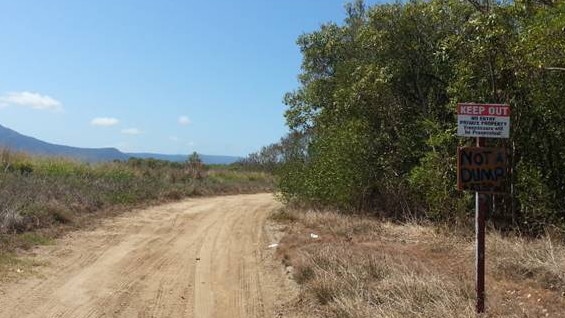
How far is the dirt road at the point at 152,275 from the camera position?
8883 millimetres

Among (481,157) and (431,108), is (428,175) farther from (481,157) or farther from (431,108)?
(481,157)

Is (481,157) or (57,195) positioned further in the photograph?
(57,195)

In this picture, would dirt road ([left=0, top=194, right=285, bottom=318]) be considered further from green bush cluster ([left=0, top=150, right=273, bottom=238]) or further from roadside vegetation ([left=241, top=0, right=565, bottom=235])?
roadside vegetation ([left=241, top=0, right=565, bottom=235])

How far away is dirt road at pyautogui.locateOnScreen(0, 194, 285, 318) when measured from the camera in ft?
29.1

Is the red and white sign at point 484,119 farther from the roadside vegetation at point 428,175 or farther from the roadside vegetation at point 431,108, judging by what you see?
the roadside vegetation at point 431,108

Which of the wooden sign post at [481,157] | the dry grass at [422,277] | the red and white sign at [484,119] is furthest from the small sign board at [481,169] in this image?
the dry grass at [422,277]

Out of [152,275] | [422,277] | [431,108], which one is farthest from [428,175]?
[152,275]

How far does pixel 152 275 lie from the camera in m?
11.2

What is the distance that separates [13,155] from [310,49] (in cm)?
1818

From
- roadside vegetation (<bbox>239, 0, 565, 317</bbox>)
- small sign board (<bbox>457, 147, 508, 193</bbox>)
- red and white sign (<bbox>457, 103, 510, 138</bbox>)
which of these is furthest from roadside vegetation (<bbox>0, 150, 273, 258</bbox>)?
red and white sign (<bbox>457, 103, 510, 138</bbox>)

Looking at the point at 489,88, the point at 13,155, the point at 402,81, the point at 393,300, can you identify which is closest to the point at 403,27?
the point at 402,81

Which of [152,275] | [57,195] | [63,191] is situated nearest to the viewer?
[152,275]

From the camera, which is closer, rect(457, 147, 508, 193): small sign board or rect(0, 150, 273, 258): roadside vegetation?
rect(457, 147, 508, 193): small sign board

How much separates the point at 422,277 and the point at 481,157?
192 cm
